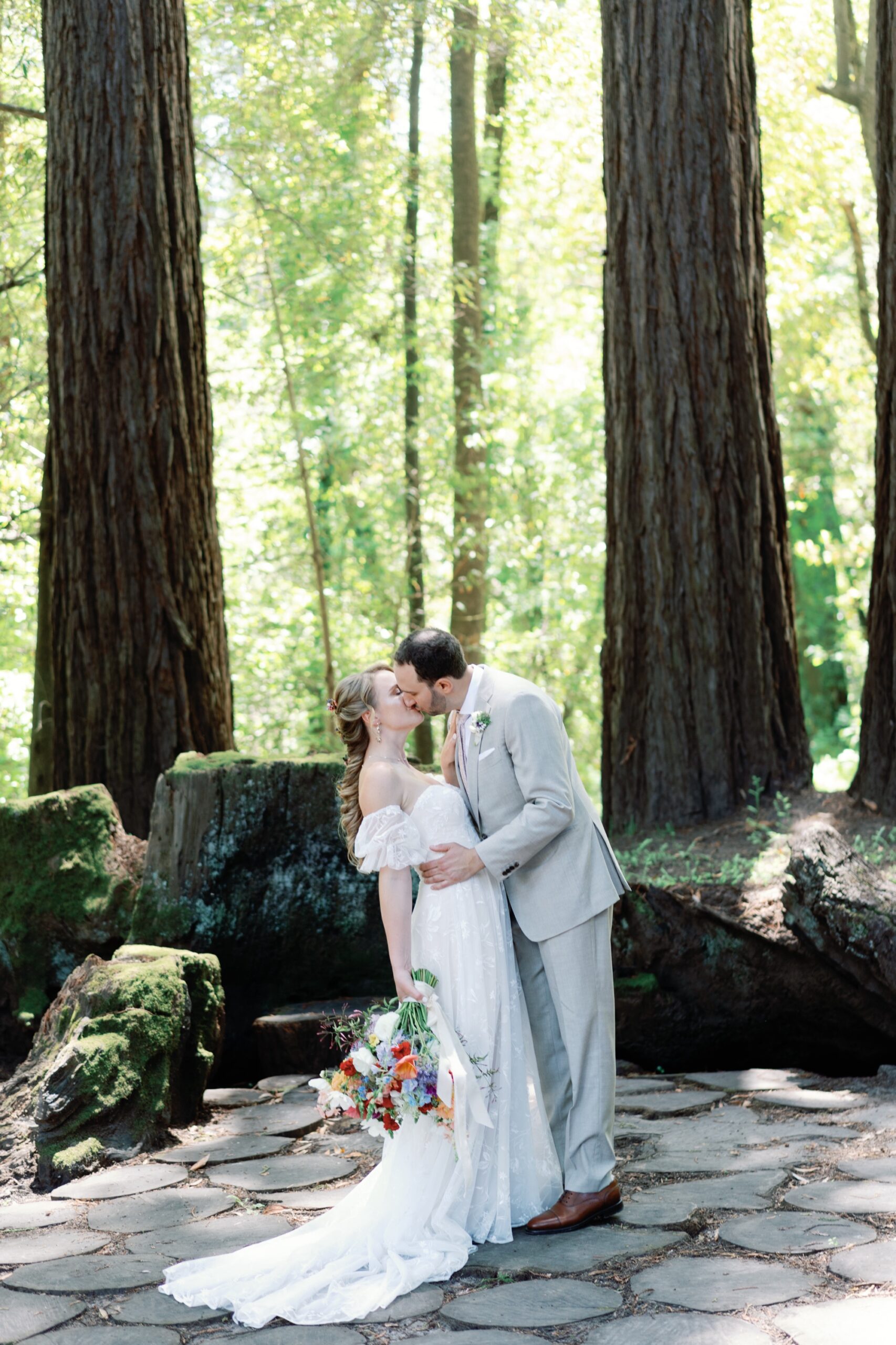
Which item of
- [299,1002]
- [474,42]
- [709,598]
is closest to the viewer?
[299,1002]

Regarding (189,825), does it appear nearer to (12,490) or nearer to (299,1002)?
(299,1002)

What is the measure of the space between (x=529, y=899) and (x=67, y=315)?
532 cm

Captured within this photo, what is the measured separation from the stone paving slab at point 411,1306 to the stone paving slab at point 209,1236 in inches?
24.3

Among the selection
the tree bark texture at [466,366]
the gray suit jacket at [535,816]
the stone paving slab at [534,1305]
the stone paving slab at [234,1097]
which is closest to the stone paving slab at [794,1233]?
the stone paving slab at [534,1305]

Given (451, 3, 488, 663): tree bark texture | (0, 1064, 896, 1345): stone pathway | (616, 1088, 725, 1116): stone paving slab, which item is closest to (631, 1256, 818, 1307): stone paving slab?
(0, 1064, 896, 1345): stone pathway

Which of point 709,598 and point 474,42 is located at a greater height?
point 474,42

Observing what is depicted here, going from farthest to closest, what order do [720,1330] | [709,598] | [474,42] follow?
[474,42] → [709,598] → [720,1330]

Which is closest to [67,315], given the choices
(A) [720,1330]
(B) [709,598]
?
(B) [709,598]

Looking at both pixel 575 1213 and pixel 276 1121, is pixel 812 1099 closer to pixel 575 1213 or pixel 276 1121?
pixel 575 1213

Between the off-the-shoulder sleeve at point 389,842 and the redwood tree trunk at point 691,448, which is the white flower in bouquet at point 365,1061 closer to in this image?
the off-the-shoulder sleeve at point 389,842

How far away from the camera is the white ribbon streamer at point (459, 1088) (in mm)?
3896

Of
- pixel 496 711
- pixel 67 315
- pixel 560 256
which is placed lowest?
pixel 496 711

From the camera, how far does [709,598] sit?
7.43 metres

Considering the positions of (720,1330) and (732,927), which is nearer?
(720,1330)
